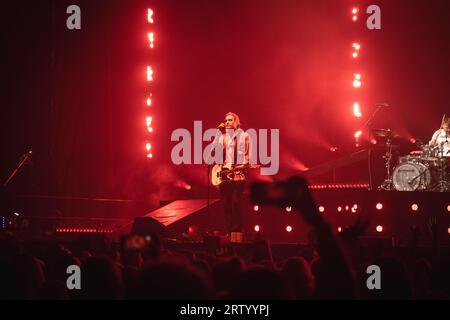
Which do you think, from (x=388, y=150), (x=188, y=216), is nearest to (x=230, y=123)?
(x=188, y=216)

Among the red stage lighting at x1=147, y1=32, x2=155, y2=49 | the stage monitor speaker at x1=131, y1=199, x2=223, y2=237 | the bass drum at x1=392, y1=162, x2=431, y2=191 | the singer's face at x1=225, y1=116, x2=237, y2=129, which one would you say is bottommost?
the stage monitor speaker at x1=131, y1=199, x2=223, y2=237

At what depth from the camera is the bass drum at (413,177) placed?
13203 mm

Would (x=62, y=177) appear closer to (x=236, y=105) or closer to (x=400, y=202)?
(x=236, y=105)

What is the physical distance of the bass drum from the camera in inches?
520

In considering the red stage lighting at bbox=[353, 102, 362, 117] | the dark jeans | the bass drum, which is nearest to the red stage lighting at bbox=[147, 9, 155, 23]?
the red stage lighting at bbox=[353, 102, 362, 117]

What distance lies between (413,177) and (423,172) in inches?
9.6

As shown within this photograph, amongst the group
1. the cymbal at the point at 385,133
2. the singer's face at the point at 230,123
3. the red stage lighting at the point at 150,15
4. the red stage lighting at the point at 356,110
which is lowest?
the singer's face at the point at 230,123

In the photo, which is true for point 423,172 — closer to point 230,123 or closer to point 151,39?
point 230,123

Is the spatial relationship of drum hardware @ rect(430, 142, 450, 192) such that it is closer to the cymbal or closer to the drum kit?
the drum kit

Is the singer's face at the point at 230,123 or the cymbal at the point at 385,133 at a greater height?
the cymbal at the point at 385,133

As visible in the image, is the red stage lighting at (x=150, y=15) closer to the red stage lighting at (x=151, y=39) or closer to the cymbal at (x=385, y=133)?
the red stage lighting at (x=151, y=39)

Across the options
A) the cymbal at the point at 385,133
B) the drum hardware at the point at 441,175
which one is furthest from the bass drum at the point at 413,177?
the cymbal at the point at 385,133

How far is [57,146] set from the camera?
48.3ft

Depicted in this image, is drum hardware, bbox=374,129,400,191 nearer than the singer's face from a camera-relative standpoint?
No
